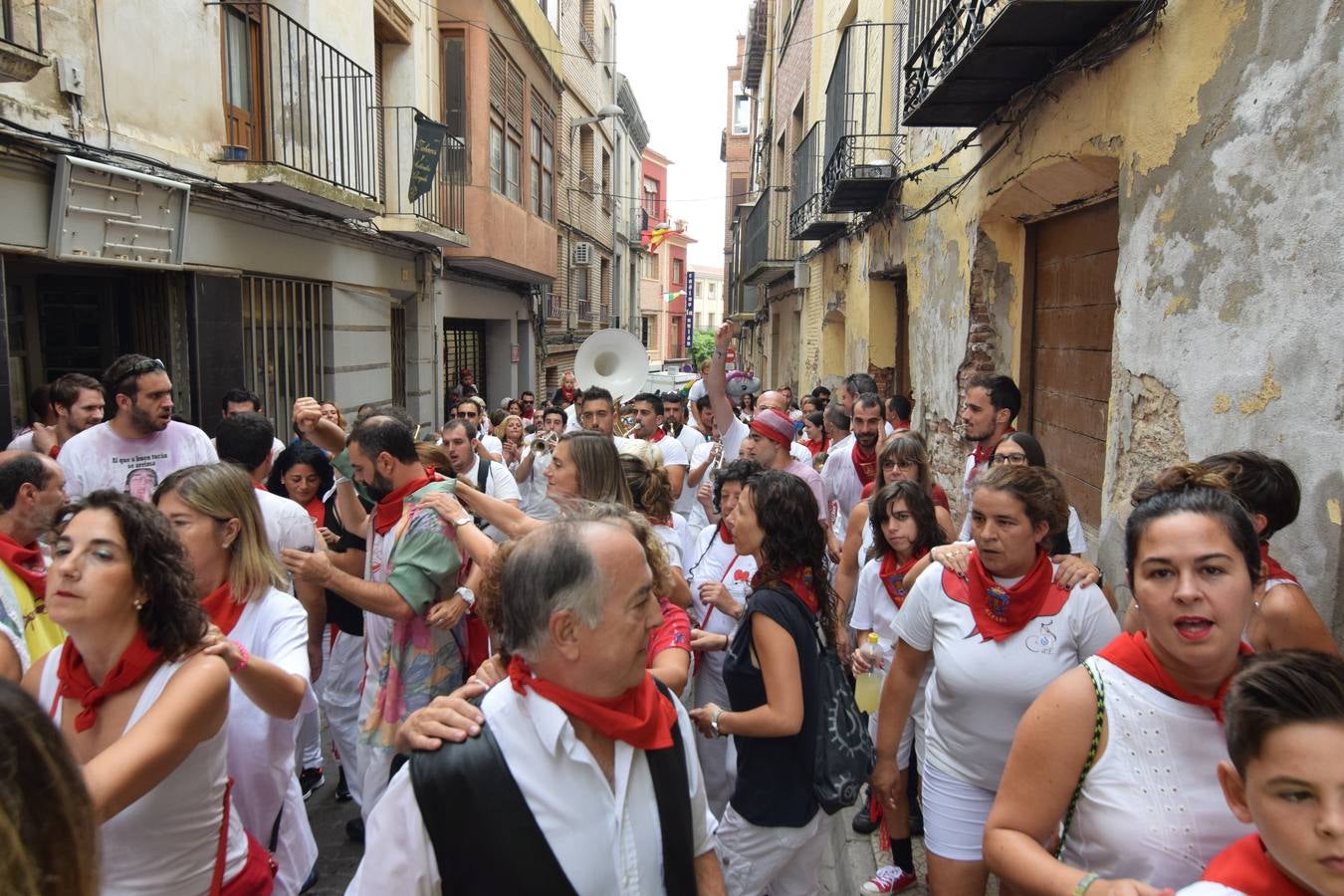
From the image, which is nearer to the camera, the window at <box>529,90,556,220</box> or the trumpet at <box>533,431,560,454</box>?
the trumpet at <box>533,431,560,454</box>

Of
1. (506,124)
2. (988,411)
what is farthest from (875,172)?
(506,124)

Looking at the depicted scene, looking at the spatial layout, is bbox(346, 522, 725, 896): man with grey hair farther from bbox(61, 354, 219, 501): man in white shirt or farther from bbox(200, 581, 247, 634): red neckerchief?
bbox(61, 354, 219, 501): man in white shirt

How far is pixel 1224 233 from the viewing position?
324cm

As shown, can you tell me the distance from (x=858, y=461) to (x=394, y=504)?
3027mm

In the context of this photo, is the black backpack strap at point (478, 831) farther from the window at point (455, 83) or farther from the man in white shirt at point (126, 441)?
the window at point (455, 83)

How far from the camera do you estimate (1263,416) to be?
2994 millimetres

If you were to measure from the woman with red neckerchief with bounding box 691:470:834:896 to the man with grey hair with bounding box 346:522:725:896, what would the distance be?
739 millimetres

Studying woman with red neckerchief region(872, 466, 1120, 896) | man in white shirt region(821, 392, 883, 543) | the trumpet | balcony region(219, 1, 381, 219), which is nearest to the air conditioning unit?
man in white shirt region(821, 392, 883, 543)

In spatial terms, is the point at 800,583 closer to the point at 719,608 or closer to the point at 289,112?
the point at 719,608

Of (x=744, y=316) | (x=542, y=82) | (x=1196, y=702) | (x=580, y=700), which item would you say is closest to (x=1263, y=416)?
(x=1196, y=702)

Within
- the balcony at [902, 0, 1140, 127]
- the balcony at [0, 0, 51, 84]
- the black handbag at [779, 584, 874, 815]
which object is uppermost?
the balcony at [902, 0, 1140, 127]

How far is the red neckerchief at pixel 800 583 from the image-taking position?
2564mm

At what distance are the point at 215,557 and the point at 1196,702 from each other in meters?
2.44

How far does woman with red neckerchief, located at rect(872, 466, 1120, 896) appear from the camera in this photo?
7.97 feet
